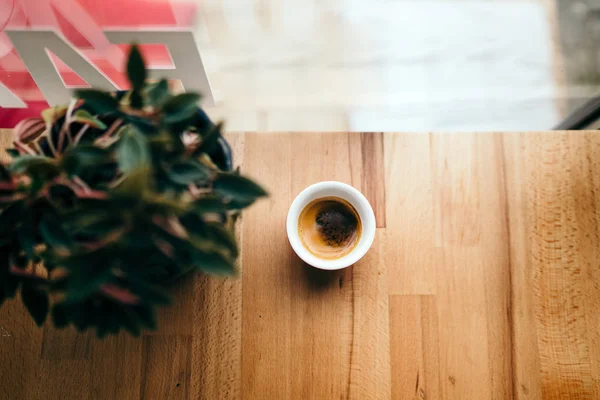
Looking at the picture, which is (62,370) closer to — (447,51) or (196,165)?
(196,165)

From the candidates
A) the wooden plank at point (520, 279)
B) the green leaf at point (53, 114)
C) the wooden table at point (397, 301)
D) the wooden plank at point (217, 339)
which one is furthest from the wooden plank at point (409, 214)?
the green leaf at point (53, 114)

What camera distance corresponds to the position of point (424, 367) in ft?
2.33

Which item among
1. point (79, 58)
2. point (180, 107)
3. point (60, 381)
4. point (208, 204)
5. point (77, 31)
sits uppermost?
point (77, 31)

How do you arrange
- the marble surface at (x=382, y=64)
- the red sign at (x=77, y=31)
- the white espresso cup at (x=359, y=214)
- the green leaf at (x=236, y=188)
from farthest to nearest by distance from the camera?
the marble surface at (x=382, y=64)
the red sign at (x=77, y=31)
the white espresso cup at (x=359, y=214)
the green leaf at (x=236, y=188)

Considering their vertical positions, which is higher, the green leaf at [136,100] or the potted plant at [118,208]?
the green leaf at [136,100]

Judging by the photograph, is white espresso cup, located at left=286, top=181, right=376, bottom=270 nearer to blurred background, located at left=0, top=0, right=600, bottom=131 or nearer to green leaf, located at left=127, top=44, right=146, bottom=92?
green leaf, located at left=127, top=44, right=146, bottom=92

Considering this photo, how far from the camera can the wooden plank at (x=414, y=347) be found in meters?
0.71

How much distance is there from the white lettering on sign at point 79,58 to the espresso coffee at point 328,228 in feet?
A: 0.95

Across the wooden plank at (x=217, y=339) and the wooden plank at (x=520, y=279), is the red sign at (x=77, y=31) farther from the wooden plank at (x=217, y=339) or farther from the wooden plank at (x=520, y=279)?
the wooden plank at (x=520, y=279)

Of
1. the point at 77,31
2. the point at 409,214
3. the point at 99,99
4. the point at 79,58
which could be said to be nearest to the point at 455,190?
the point at 409,214

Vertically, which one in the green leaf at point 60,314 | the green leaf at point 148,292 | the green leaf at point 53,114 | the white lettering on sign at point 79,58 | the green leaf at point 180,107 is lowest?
the green leaf at point 60,314

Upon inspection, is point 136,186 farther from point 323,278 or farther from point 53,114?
point 323,278

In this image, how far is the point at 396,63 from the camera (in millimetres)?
1324

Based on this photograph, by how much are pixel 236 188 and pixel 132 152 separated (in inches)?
4.3
